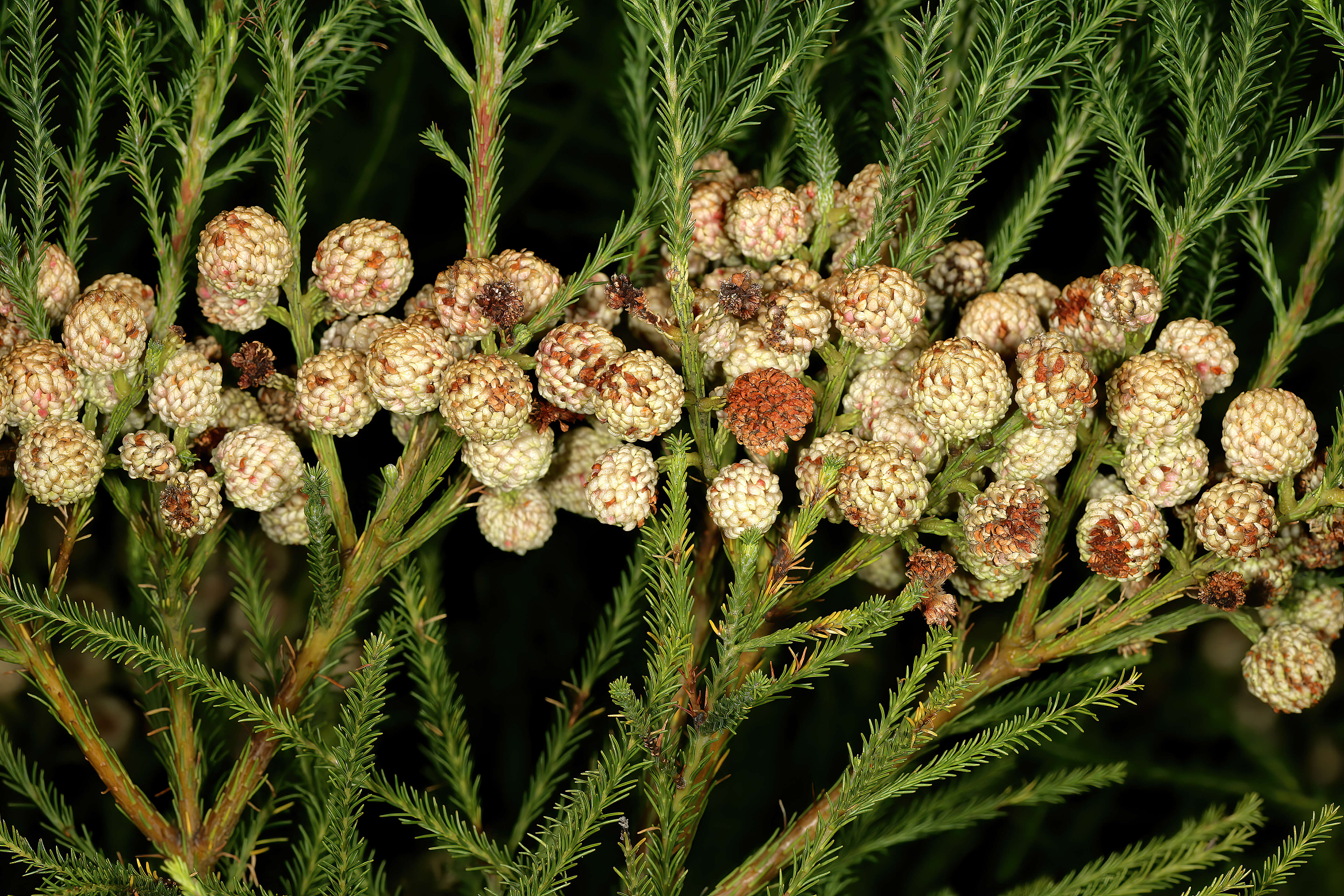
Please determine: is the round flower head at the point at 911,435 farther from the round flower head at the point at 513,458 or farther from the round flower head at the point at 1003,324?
the round flower head at the point at 513,458

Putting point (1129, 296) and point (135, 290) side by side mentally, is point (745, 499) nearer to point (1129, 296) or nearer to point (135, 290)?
point (1129, 296)

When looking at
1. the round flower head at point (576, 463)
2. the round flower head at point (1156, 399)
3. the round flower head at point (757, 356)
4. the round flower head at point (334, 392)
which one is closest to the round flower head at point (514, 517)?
the round flower head at point (576, 463)

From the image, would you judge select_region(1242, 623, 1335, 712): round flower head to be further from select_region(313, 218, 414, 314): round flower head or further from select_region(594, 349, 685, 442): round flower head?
select_region(313, 218, 414, 314): round flower head

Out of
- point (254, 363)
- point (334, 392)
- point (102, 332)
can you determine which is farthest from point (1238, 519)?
point (102, 332)

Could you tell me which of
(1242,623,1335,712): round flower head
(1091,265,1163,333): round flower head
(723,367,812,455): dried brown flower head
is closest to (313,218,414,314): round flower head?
(723,367,812,455): dried brown flower head

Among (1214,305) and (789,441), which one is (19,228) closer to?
(789,441)

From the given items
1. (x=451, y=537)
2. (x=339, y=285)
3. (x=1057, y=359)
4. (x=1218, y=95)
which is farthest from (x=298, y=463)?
(x=1218, y=95)
